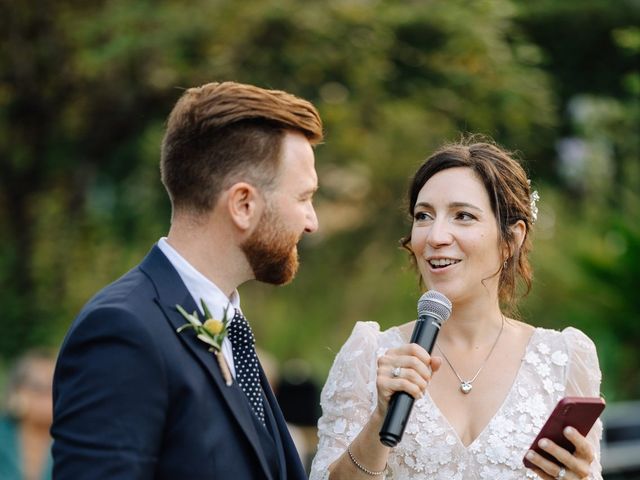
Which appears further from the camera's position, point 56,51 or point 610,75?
point 56,51

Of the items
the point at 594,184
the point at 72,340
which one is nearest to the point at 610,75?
the point at 594,184

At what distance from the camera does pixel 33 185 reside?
10.4m

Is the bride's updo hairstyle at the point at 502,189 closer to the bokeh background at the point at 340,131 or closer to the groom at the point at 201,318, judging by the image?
the groom at the point at 201,318

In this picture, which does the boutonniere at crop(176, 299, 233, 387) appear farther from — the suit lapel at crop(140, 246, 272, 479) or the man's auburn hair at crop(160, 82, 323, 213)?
the man's auburn hair at crop(160, 82, 323, 213)

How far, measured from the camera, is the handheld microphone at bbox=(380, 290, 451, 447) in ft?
9.39

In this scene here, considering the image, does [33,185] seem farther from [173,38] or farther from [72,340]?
[72,340]

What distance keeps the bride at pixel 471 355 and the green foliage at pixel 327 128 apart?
13.6 feet

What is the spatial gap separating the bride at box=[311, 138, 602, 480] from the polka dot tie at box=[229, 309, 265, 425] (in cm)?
54

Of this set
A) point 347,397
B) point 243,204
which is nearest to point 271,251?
point 243,204

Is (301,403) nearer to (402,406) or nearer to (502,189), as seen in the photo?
(502,189)

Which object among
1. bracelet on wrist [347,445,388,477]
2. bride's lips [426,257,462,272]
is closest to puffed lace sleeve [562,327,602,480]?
bride's lips [426,257,462,272]

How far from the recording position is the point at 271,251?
291cm

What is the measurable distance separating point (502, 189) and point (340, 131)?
601cm

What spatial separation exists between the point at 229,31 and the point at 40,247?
332 centimetres
